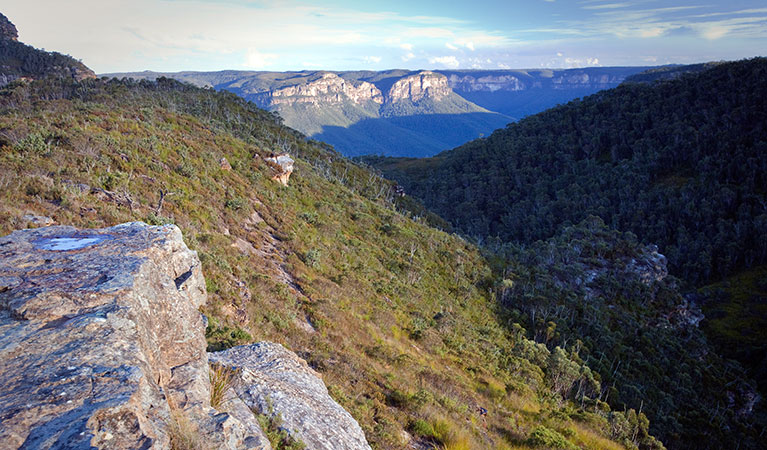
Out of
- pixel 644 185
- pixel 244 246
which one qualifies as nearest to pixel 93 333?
pixel 244 246

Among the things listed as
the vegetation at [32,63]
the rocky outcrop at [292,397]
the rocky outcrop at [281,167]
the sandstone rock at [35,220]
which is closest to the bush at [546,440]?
the rocky outcrop at [292,397]

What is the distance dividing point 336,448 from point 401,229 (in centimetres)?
3050

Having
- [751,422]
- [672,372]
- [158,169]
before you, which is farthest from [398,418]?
[751,422]

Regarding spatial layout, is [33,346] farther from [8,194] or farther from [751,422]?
[751,422]

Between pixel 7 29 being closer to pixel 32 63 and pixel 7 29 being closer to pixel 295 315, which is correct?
pixel 32 63

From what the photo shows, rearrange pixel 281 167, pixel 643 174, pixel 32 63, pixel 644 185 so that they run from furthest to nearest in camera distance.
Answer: pixel 643 174, pixel 644 185, pixel 32 63, pixel 281 167

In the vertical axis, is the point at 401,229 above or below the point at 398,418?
below

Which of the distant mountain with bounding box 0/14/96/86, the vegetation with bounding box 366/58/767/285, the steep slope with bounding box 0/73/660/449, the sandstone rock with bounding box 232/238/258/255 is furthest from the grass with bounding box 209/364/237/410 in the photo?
the distant mountain with bounding box 0/14/96/86

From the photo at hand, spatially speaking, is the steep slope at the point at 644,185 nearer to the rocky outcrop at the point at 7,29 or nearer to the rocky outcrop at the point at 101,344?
the rocky outcrop at the point at 101,344

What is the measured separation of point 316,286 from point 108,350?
40.7 ft

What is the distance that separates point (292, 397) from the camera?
642 centimetres

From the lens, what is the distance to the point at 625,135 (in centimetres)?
10400

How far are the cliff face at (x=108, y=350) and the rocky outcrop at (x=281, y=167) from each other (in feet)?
79.6

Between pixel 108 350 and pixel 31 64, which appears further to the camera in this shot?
pixel 31 64
